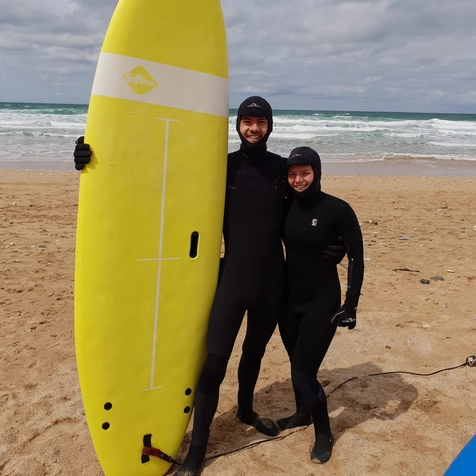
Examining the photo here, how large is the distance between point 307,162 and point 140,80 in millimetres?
987

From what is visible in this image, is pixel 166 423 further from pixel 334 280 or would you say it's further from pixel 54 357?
pixel 54 357

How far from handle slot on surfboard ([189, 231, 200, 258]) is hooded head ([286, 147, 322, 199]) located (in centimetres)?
62

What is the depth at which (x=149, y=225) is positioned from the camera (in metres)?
2.78

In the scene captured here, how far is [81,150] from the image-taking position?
2627 millimetres

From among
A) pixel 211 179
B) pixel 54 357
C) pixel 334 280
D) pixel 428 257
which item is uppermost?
pixel 211 179

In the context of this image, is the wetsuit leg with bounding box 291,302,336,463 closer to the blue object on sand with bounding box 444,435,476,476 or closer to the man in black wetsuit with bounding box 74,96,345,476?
the man in black wetsuit with bounding box 74,96,345,476

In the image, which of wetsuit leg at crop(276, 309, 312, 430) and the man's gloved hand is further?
wetsuit leg at crop(276, 309, 312, 430)

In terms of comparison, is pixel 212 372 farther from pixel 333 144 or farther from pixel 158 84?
pixel 333 144

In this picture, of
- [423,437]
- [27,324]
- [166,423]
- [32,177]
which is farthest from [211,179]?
[32,177]

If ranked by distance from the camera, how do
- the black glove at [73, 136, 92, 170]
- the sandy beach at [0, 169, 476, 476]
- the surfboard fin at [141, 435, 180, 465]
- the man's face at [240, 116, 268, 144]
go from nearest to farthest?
the black glove at [73, 136, 92, 170] < the man's face at [240, 116, 268, 144] < the surfboard fin at [141, 435, 180, 465] < the sandy beach at [0, 169, 476, 476]

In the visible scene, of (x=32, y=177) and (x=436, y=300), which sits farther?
(x=32, y=177)

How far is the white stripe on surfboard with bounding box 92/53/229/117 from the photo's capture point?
104 inches

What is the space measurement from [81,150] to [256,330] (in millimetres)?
1361

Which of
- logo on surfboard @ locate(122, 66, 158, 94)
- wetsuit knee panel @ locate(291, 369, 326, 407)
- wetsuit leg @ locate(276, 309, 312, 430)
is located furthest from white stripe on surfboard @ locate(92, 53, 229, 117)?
wetsuit knee panel @ locate(291, 369, 326, 407)
